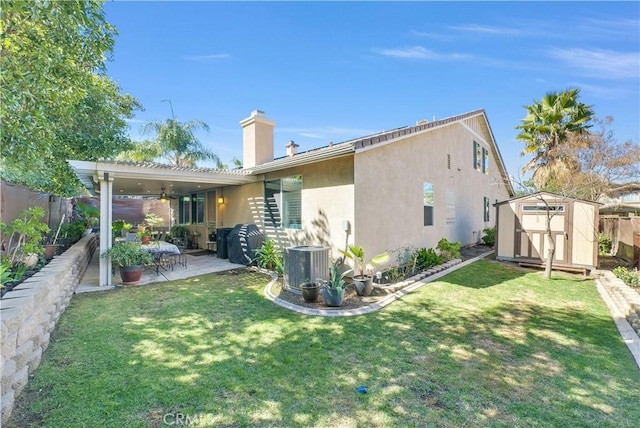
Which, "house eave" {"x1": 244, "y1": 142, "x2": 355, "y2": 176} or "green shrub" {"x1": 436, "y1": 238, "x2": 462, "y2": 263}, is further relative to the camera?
"green shrub" {"x1": 436, "y1": 238, "x2": 462, "y2": 263}

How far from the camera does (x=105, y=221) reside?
7027 mm

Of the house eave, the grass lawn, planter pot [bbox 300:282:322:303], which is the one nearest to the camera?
the grass lawn

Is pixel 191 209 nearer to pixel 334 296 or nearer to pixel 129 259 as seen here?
pixel 129 259

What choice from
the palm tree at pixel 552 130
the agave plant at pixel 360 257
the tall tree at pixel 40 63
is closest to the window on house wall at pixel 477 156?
the palm tree at pixel 552 130

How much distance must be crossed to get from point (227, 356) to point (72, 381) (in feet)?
5.06

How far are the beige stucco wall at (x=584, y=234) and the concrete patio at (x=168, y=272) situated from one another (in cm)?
986

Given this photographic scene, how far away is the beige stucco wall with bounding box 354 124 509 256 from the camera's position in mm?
7312

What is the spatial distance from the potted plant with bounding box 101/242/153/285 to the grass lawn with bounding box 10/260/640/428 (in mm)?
1346

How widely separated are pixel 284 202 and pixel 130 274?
4.39 meters

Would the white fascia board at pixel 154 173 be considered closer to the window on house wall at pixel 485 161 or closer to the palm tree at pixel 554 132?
the window on house wall at pixel 485 161

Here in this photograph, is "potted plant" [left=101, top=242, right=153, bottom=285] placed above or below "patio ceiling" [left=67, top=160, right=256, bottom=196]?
below

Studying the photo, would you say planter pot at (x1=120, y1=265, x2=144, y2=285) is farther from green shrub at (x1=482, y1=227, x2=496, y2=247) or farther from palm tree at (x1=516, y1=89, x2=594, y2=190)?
palm tree at (x1=516, y1=89, x2=594, y2=190)

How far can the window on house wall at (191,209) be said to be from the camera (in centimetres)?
1397

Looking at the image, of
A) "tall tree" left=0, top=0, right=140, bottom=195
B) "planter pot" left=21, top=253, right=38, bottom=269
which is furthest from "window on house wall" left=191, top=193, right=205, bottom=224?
"planter pot" left=21, top=253, right=38, bottom=269
